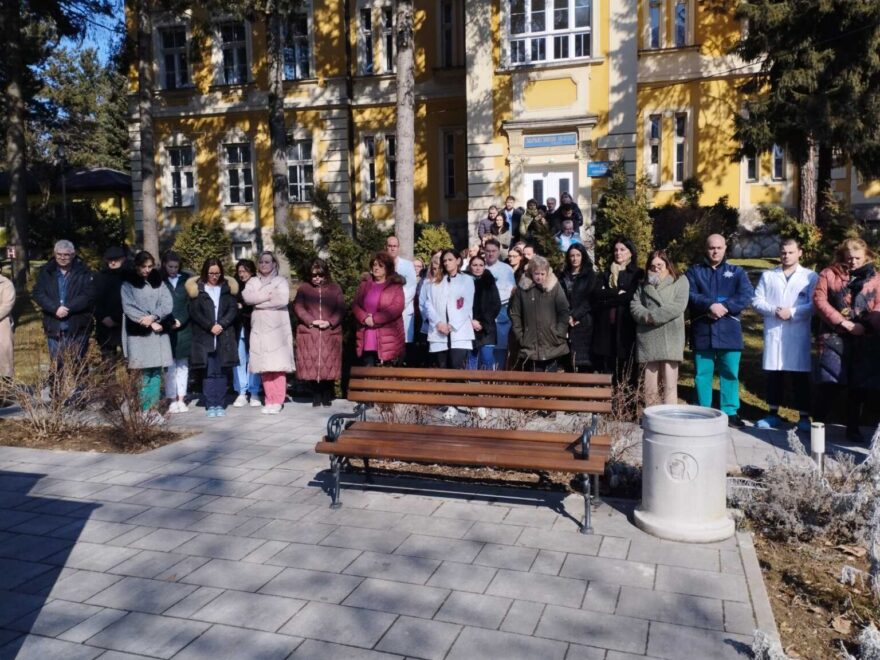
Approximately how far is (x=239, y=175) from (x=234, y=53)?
4.18m

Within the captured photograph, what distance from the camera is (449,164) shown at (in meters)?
26.5

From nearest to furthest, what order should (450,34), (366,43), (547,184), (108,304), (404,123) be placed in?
(108,304) → (404,123) → (547,184) → (450,34) → (366,43)

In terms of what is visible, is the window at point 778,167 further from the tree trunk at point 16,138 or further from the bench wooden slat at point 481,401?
the bench wooden slat at point 481,401

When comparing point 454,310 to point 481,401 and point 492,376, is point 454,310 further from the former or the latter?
point 481,401

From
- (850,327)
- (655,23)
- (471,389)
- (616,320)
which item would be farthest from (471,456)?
(655,23)

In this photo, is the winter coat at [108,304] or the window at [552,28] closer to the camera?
the winter coat at [108,304]

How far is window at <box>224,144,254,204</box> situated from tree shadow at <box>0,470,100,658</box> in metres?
22.2

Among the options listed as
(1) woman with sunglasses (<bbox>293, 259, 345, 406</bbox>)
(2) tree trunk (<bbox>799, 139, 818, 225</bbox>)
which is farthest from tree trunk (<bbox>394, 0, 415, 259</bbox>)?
(2) tree trunk (<bbox>799, 139, 818, 225</bbox>)

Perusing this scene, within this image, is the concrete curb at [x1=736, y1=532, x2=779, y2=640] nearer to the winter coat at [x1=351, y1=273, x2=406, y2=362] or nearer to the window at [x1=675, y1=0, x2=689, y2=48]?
the winter coat at [x1=351, y1=273, x2=406, y2=362]

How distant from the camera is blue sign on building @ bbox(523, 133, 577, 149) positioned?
835 inches

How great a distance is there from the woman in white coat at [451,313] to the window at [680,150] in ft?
63.7

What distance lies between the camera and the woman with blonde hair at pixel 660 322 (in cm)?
774

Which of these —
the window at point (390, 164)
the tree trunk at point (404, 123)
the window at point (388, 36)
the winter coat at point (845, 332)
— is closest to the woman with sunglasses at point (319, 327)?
the tree trunk at point (404, 123)

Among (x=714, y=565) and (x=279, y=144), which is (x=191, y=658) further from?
(x=279, y=144)
